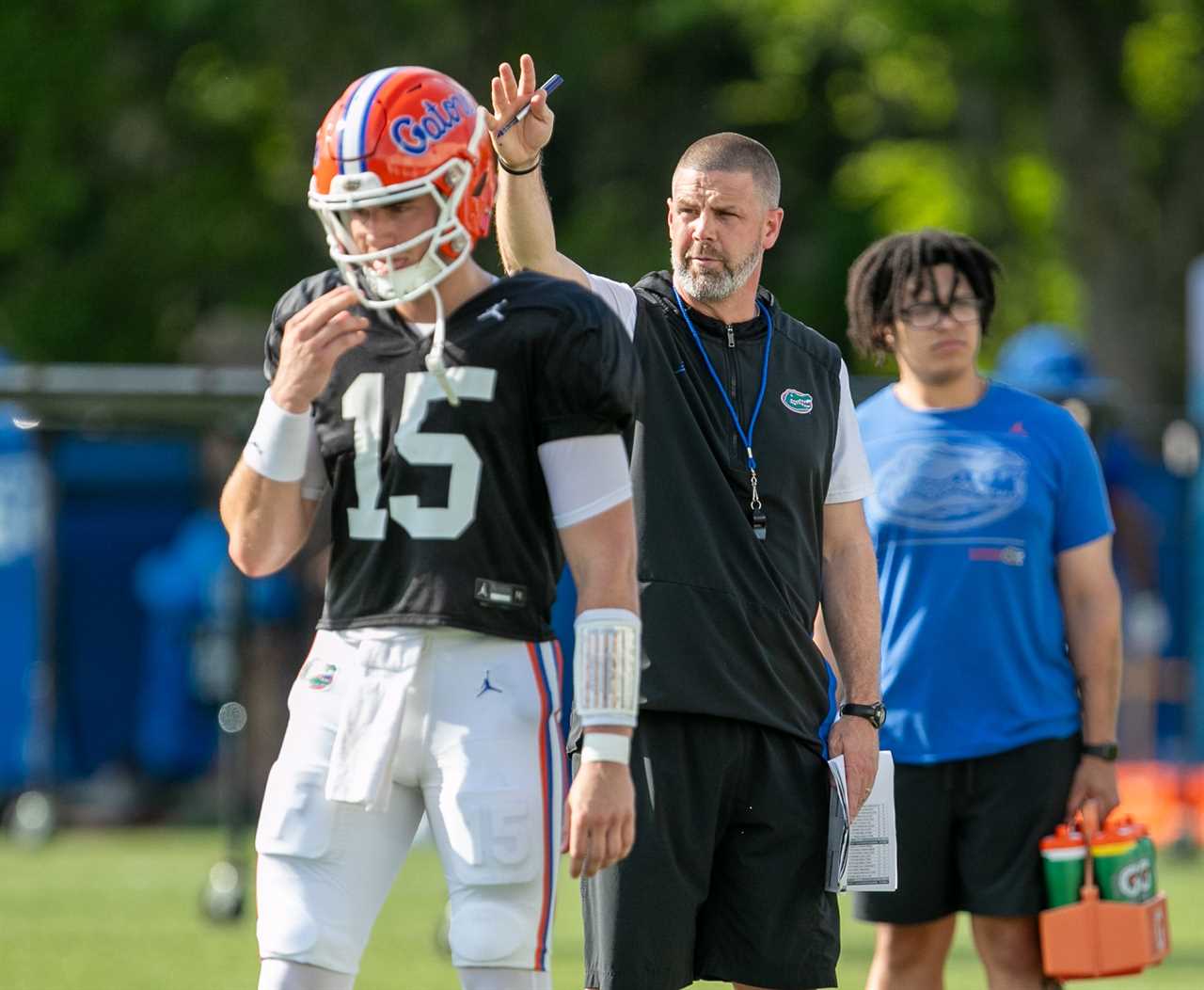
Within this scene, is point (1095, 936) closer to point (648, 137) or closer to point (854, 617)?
point (854, 617)

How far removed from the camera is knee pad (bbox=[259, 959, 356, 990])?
378cm

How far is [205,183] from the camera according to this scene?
72.4ft

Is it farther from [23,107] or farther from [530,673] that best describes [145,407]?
[23,107]

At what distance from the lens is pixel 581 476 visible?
3816 mm

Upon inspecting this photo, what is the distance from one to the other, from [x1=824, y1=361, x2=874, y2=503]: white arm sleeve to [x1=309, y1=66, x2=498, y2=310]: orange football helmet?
4.42 feet

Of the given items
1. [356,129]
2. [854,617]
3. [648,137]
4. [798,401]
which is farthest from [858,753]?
[648,137]

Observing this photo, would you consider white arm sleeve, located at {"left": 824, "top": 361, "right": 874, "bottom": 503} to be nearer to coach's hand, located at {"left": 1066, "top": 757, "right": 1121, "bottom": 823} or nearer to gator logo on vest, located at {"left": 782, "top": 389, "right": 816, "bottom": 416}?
gator logo on vest, located at {"left": 782, "top": 389, "right": 816, "bottom": 416}

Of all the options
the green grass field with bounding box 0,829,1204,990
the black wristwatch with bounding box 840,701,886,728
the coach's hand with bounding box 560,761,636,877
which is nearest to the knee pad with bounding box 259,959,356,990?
the coach's hand with bounding box 560,761,636,877

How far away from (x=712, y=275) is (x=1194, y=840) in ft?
26.7

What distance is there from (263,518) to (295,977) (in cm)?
78

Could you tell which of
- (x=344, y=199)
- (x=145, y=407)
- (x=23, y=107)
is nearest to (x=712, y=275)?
(x=344, y=199)

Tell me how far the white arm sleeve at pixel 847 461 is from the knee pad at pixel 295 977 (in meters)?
1.72

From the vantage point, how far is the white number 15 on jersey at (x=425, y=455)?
3812 millimetres

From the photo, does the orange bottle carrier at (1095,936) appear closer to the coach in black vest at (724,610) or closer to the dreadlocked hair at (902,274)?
the coach in black vest at (724,610)
